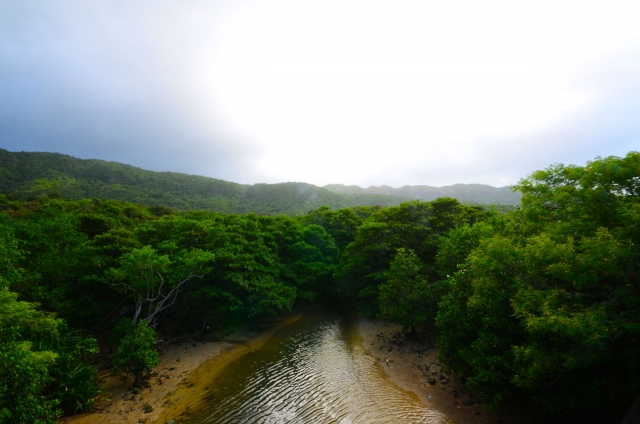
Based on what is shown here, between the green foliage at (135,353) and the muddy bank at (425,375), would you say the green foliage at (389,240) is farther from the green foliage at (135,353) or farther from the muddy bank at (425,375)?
the green foliage at (135,353)

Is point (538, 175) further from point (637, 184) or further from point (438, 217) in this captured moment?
point (438, 217)

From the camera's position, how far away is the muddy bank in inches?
498

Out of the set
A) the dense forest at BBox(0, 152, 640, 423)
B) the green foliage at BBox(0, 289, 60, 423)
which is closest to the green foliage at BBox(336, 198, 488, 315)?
the dense forest at BBox(0, 152, 640, 423)

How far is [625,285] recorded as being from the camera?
8797 millimetres

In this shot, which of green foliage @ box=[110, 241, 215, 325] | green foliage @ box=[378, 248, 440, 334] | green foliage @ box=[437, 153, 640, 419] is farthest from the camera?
green foliage @ box=[378, 248, 440, 334]

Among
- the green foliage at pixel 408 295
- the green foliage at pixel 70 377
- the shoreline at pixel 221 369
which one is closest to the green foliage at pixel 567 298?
the shoreline at pixel 221 369

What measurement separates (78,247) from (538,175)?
24253 millimetres

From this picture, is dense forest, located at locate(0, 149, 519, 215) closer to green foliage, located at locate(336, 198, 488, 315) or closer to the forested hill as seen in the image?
the forested hill

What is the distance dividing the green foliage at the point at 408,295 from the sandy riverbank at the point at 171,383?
10653mm

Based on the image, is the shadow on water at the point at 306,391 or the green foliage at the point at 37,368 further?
the shadow on water at the point at 306,391

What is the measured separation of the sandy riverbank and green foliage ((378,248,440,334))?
10.7 m

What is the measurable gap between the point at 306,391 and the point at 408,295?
8770mm

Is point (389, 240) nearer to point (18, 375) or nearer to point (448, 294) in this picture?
point (448, 294)

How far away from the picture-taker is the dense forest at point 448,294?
27.7ft
